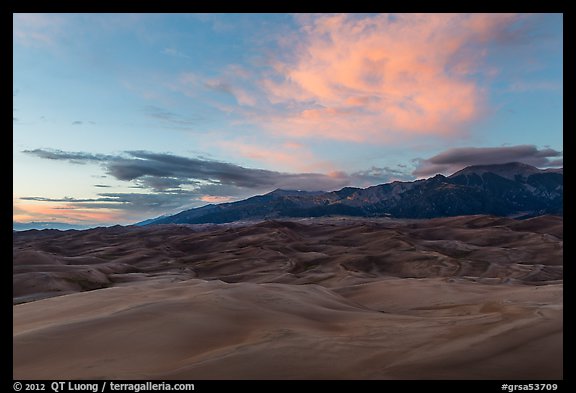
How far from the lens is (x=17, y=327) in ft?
17.3

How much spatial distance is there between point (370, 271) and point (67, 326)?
31.7m
